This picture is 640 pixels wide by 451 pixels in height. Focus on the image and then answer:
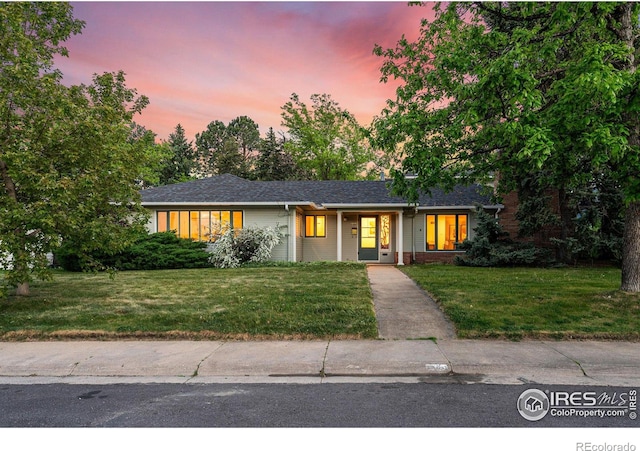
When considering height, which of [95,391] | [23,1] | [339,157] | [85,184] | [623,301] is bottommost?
[95,391]

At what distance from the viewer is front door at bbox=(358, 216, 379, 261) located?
19.0 meters

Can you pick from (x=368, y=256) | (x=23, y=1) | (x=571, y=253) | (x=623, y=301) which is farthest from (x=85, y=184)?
(x=571, y=253)

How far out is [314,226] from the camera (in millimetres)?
19359

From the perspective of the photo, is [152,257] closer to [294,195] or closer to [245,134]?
[294,195]

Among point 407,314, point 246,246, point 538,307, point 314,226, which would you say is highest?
point 314,226

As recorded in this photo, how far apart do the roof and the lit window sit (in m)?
0.91

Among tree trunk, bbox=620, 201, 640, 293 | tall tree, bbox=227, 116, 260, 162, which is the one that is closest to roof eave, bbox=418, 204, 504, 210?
tree trunk, bbox=620, 201, 640, 293

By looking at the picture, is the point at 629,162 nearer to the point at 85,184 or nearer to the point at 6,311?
the point at 85,184

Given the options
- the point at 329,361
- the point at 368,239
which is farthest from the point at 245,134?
the point at 329,361

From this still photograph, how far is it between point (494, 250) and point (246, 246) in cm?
1038

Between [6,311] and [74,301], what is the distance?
1.25 meters

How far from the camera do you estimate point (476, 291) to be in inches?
386

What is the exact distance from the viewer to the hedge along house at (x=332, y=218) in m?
17.6

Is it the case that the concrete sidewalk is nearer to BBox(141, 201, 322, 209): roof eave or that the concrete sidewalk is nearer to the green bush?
the green bush
